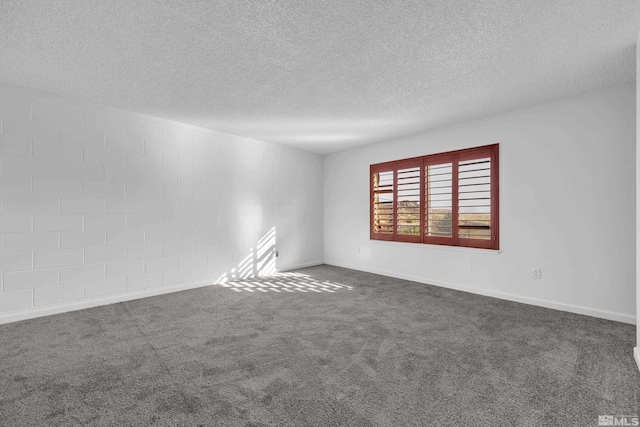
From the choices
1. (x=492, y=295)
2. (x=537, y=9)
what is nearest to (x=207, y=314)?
(x=492, y=295)

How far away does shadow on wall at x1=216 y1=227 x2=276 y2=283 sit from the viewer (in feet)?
16.2

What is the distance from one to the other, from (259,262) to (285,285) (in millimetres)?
904

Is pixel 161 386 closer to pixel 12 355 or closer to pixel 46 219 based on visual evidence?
pixel 12 355

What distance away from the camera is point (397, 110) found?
3.73 m

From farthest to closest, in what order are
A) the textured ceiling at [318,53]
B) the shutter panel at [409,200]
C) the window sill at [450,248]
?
the shutter panel at [409,200]
the window sill at [450,248]
the textured ceiling at [318,53]

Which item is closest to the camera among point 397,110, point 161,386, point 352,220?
point 161,386

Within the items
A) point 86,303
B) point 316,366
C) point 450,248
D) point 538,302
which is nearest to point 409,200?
point 450,248

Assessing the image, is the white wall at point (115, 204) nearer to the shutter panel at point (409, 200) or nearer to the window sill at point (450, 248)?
the window sill at point (450, 248)

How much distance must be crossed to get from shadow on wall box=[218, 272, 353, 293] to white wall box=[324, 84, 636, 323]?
62.0 inches

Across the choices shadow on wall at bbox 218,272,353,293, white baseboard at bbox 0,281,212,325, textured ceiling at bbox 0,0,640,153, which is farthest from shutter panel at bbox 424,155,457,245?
white baseboard at bbox 0,281,212,325

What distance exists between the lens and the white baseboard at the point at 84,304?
3062 millimetres

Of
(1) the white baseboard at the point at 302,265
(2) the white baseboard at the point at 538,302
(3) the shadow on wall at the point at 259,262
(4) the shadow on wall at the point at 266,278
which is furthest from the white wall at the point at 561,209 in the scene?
(3) the shadow on wall at the point at 259,262

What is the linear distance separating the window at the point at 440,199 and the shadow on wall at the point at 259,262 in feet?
6.17

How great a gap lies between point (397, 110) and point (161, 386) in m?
3.58
